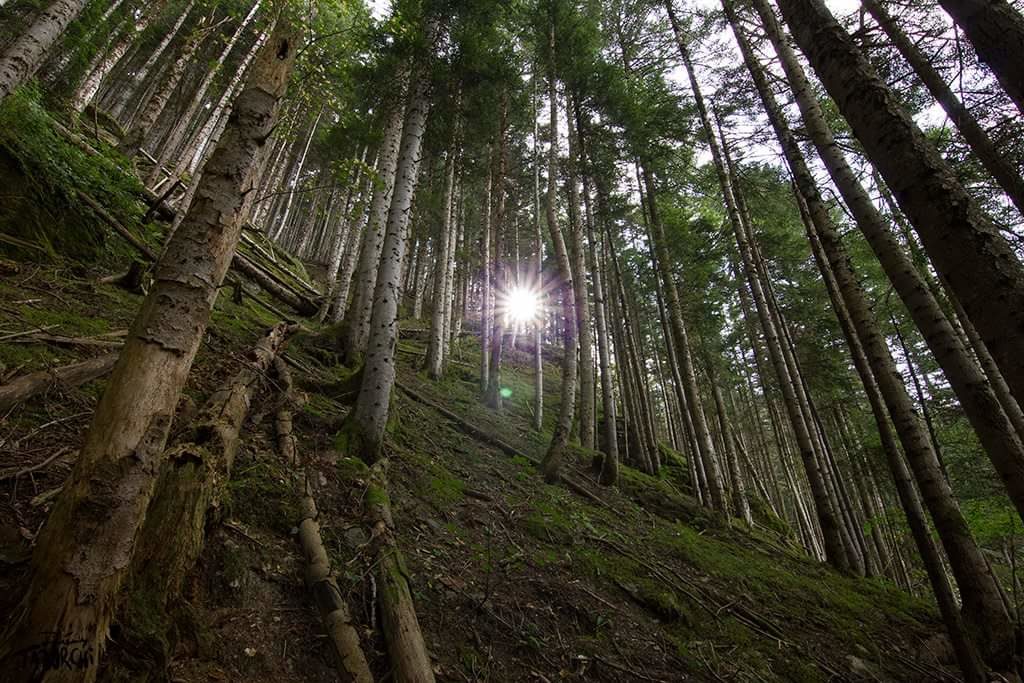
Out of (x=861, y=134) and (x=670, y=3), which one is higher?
(x=670, y=3)

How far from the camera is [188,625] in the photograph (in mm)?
2164

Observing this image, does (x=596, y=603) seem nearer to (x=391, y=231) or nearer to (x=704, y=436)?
(x=391, y=231)

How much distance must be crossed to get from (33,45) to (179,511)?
19.0 feet

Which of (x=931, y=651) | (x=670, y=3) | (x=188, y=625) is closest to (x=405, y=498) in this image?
(x=188, y=625)

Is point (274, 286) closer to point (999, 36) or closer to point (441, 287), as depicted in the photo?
point (441, 287)

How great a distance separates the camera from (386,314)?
18.4 feet

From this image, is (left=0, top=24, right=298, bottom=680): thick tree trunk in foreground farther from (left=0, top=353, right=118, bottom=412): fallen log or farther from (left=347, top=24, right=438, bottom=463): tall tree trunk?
(left=347, top=24, right=438, bottom=463): tall tree trunk

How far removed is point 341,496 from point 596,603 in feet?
8.72

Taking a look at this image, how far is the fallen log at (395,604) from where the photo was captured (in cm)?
247

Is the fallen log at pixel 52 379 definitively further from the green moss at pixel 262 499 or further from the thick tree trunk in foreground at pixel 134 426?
the thick tree trunk in foreground at pixel 134 426

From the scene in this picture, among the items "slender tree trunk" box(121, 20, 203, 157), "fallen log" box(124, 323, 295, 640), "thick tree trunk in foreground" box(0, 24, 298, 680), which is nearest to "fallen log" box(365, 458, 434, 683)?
"fallen log" box(124, 323, 295, 640)

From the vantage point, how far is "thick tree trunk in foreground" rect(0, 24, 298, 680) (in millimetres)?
1392

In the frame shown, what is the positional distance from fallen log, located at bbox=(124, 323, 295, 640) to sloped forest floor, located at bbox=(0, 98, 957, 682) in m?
0.14

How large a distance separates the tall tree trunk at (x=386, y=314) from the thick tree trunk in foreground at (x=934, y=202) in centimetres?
472
